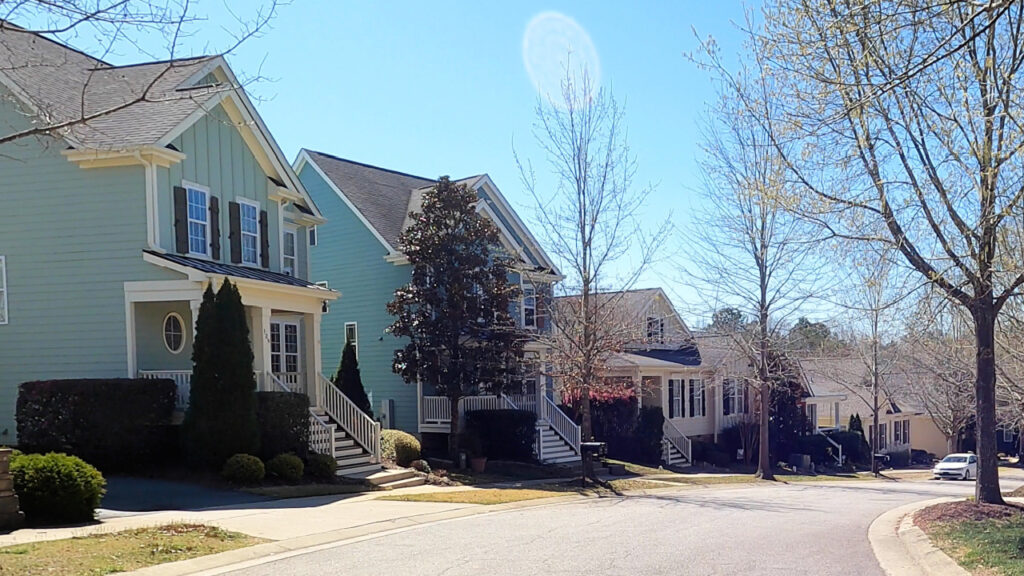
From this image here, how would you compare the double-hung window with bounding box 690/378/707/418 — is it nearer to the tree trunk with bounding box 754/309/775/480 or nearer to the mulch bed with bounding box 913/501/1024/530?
the tree trunk with bounding box 754/309/775/480

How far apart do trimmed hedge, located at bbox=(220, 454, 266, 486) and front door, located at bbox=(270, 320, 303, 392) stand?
618cm

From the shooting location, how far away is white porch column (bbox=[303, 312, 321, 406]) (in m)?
24.1

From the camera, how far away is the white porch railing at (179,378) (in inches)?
799

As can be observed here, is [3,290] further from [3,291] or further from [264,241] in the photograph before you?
[264,241]

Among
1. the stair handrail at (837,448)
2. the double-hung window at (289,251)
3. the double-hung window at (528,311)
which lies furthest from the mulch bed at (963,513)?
the stair handrail at (837,448)

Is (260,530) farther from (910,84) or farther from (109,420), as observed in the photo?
(910,84)

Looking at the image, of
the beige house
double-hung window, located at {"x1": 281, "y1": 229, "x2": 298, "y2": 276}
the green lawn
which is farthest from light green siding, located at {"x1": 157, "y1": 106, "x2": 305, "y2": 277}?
the beige house

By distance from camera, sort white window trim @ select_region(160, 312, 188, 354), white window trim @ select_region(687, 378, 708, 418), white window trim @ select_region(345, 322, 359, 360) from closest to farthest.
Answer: white window trim @ select_region(160, 312, 188, 354), white window trim @ select_region(345, 322, 359, 360), white window trim @ select_region(687, 378, 708, 418)

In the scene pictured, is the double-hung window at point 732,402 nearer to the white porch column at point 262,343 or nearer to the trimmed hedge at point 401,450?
the trimmed hedge at point 401,450

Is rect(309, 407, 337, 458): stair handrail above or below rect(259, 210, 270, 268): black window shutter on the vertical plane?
below

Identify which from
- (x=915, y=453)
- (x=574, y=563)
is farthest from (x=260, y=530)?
(x=915, y=453)

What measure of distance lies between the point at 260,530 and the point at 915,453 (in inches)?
2098

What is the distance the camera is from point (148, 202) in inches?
797

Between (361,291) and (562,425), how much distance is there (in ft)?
26.9
